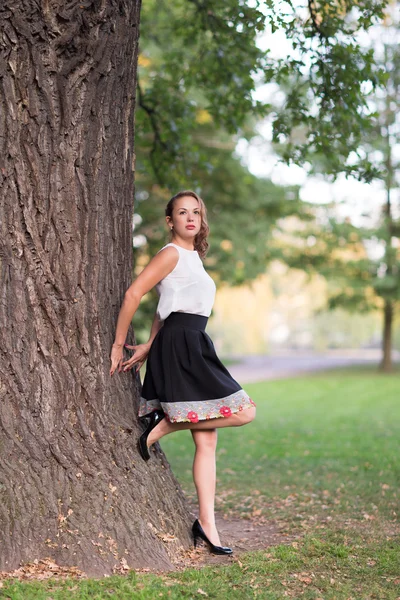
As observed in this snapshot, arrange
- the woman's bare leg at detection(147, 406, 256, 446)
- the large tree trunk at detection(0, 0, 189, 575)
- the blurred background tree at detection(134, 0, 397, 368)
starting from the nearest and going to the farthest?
the large tree trunk at detection(0, 0, 189, 575) → the woman's bare leg at detection(147, 406, 256, 446) → the blurred background tree at detection(134, 0, 397, 368)

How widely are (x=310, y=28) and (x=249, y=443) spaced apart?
223 inches

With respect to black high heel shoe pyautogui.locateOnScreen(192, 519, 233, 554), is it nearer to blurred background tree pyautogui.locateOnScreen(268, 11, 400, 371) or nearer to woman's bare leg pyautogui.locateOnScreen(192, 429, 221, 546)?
woman's bare leg pyautogui.locateOnScreen(192, 429, 221, 546)

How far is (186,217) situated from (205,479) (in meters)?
1.72

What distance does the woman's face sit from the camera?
4477 millimetres

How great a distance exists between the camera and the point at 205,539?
4363 millimetres

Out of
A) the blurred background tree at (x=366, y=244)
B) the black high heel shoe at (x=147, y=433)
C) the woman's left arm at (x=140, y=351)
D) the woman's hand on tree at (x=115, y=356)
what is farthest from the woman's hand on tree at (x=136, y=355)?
the blurred background tree at (x=366, y=244)

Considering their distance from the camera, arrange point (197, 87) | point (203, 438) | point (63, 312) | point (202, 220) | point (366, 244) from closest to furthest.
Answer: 1. point (63, 312)
2. point (203, 438)
3. point (202, 220)
4. point (197, 87)
5. point (366, 244)

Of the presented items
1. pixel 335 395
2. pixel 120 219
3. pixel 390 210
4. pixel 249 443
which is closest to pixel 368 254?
pixel 390 210

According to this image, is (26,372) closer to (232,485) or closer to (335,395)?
(232,485)

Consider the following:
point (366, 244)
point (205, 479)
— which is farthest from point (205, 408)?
point (366, 244)

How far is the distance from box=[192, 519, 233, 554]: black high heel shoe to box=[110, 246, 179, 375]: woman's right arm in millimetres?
1136

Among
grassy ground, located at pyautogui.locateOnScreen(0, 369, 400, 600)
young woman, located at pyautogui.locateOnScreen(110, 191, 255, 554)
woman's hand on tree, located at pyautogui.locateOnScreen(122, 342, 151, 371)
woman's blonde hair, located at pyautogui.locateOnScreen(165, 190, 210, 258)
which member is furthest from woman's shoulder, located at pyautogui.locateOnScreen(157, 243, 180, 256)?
grassy ground, located at pyautogui.locateOnScreen(0, 369, 400, 600)

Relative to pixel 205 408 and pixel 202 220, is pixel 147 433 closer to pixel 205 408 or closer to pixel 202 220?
pixel 205 408

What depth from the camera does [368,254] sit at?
23688 millimetres
